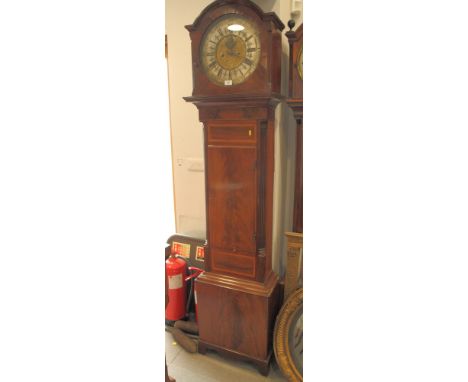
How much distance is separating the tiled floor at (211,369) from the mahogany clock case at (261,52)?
1539mm

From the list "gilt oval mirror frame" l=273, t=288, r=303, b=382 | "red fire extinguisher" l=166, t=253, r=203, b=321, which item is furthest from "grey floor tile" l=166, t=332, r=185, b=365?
"gilt oval mirror frame" l=273, t=288, r=303, b=382

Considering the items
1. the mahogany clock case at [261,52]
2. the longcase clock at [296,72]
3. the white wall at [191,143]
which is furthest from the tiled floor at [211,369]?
the mahogany clock case at [261,52]

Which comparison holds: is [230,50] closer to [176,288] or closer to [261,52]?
[261,52]

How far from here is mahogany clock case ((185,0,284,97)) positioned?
1533 mm

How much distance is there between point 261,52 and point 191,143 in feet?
3.17

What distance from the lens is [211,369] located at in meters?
1.90

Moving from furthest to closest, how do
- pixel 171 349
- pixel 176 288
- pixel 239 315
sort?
pixel 176 288 < pixel 171 349 < pixel 239 315

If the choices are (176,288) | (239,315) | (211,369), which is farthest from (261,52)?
(211,369)

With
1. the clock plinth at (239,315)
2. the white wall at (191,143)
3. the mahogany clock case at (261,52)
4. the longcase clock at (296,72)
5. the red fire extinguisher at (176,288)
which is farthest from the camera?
the red fire extinguisher at (176,288)

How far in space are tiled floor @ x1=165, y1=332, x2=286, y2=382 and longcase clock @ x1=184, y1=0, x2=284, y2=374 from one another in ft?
0.27

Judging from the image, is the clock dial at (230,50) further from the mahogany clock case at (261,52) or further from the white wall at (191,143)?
the white wall at (191,143)

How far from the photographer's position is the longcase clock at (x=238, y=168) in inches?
62.5
